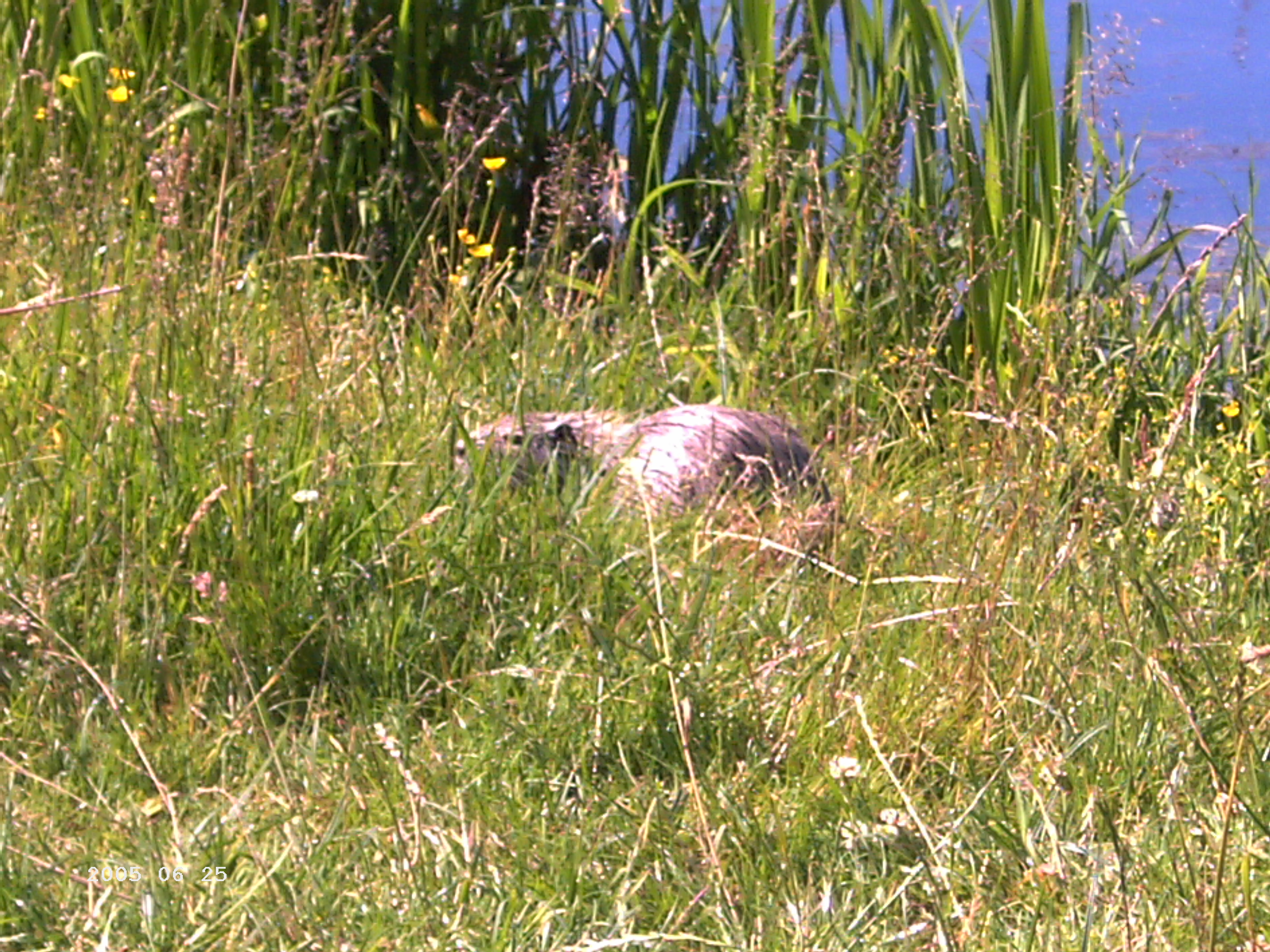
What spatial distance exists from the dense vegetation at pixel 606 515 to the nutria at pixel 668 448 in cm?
9

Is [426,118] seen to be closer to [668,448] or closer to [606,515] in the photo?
[668,448]

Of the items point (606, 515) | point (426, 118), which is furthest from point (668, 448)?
point (426, 118)

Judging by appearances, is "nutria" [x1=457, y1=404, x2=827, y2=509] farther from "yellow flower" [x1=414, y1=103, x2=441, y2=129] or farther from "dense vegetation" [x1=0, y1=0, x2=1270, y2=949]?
"yellow flower" [x1=414, y1=103, x2=441, y2=129]

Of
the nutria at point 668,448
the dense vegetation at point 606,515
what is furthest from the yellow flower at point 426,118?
the nutria at point 668,448

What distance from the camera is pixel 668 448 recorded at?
130 inches

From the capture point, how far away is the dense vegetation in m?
1.95

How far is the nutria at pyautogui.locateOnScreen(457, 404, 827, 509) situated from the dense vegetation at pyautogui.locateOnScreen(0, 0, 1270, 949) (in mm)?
86

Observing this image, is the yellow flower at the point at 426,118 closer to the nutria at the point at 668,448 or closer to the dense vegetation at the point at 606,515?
the dense vegetation at the point at 606,515

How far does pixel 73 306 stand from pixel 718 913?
1.72 m

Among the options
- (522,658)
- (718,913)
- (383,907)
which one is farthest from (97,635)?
(718,913)

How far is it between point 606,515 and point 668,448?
443 millimetres

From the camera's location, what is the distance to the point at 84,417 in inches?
103

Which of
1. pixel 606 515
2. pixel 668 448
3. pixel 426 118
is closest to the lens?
pixel 606 515

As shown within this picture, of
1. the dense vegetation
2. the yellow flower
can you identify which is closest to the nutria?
the dense vegetation
